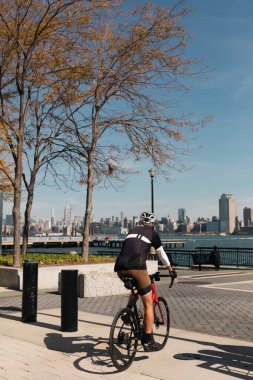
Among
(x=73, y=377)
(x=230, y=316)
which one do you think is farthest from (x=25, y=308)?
(x=230, y=316)

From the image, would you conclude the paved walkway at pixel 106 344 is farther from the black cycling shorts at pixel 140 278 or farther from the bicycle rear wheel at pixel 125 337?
the black cycling shorts at pixel 140 278

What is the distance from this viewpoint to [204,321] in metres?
9.09

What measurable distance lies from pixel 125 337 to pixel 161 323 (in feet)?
3.53

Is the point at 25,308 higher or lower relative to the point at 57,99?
lower

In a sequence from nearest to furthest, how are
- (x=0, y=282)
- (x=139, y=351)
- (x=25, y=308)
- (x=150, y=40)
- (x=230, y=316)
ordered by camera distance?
(x=139, y=351) → (x=25, y=308) → (x=230, y=316) → (x=0, y=282) → (x=150, y=40)

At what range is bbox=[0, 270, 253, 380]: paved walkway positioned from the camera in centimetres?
553

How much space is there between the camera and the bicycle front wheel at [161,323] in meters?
6.62

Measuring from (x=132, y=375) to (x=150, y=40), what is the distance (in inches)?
538

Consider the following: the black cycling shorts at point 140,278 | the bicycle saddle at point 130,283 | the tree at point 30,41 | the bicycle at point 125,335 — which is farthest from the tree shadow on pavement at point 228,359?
the tree at point 30,41

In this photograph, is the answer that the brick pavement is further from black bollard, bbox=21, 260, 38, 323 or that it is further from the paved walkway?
Result: black bollard, bbox=21, 260, 38, 323

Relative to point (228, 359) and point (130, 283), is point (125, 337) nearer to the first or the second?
point (130, 283)

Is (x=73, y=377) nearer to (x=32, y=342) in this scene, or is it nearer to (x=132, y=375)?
(x=132, y=375)

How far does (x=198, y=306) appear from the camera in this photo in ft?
36.2

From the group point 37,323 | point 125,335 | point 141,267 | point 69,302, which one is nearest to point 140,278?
point 141,267
